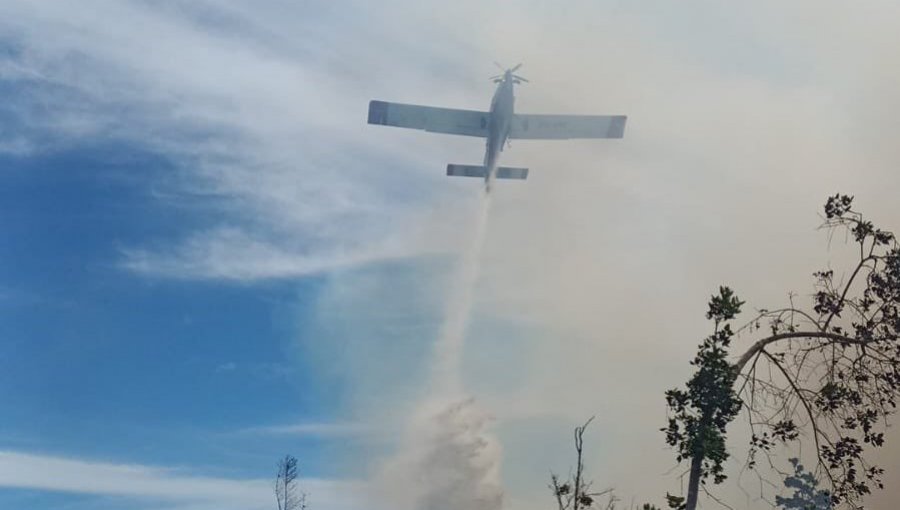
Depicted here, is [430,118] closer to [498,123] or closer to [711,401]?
[498,123]

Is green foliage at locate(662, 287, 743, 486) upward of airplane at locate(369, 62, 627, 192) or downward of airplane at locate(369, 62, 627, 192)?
downward

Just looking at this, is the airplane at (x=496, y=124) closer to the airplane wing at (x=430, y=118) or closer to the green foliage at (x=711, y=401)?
the airplane wing at (x=430, y=118)

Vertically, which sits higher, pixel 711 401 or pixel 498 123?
pixel 498 123

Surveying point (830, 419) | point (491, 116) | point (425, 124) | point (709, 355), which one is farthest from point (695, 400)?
point (425, 124)

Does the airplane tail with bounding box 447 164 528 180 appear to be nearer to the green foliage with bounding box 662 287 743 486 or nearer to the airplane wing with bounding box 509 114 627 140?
the airplane wing with bounding box 509 114 627 140

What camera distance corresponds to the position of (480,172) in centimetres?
8338

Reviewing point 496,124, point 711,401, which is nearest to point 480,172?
point 496,124

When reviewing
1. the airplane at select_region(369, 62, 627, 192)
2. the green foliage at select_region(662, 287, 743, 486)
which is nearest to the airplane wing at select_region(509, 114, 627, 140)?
the airplane at select_region(369, 62, 627, 192)

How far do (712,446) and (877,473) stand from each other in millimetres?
3380

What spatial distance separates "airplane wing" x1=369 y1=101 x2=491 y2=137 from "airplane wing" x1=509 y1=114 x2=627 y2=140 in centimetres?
337

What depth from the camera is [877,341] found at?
2031 centimetres

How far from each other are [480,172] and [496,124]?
501cm

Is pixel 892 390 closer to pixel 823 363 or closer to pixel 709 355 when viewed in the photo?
pixel 823 363

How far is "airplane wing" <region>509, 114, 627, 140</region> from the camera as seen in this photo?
86.1 metres
